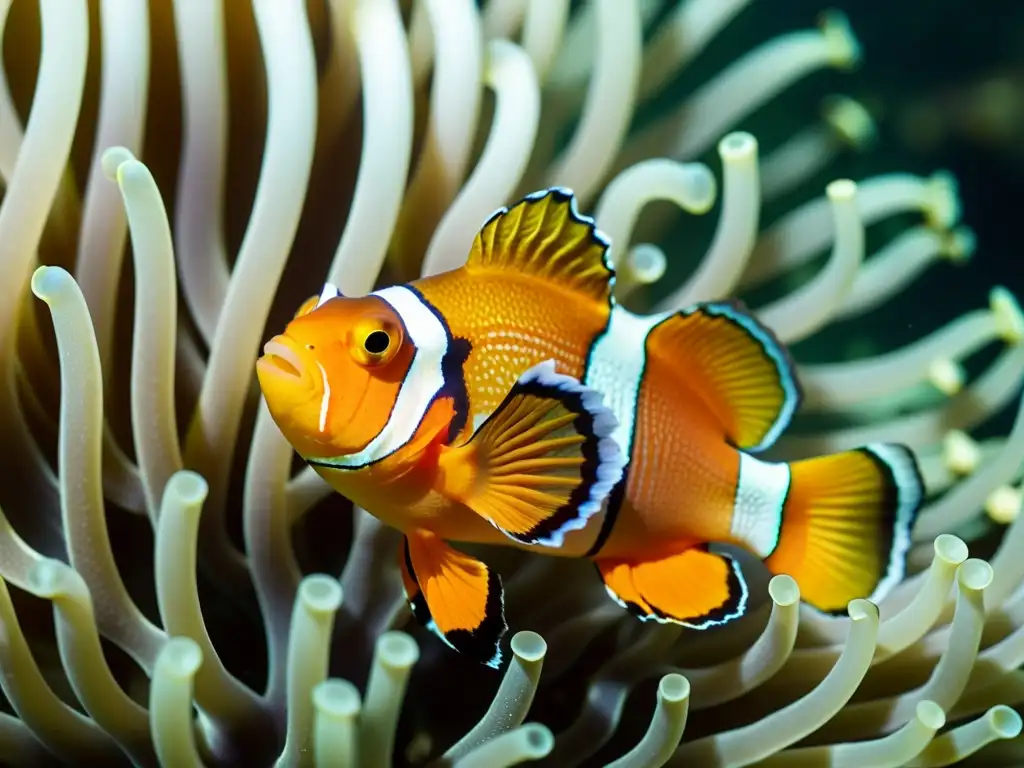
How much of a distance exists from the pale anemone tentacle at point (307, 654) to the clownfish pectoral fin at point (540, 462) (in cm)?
12

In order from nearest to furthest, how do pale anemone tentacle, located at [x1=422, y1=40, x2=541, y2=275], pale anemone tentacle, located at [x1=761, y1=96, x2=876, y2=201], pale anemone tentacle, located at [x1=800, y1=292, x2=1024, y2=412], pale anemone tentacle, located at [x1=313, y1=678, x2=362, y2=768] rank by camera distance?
pale anemone tentacle, located at [x1=313, y1=678, x2=362, y2=768]
pale anemone tentacle, located at [x1=422, y1=40, x2=541, y2=275]
pale anemone tentacle, located at [x1=800, y1=292, x2=1024, y2=412]
pale anemone tentacle, located at [x1=761, y1=96, x2=876, y2=201]

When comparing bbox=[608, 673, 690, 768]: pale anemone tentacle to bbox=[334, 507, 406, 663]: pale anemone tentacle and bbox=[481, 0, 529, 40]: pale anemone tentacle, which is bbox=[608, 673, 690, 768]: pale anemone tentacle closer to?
bbox=[334, 507, 406, 663]: pale anemone tentacle

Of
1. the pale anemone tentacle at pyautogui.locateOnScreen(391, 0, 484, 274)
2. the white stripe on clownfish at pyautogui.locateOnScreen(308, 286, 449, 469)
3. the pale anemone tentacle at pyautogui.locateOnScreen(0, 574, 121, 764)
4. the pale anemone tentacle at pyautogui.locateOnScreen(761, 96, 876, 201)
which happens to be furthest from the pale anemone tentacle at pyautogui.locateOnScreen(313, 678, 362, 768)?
the pale anemone tentacle at pyautogui.locateOnScreen(761, 96, 876, 201)

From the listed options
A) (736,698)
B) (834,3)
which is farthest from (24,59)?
(834,3)

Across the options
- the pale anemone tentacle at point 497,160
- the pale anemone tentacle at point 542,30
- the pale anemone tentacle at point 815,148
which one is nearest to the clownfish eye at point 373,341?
the pale anemone tentacle at point 497,160

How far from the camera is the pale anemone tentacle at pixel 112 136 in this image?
2.68ft

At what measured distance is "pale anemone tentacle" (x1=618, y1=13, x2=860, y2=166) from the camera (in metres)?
1.15

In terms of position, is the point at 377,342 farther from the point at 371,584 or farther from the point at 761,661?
the point at 761,661

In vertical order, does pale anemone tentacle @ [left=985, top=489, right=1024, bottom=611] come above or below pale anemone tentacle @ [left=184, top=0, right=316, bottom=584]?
below

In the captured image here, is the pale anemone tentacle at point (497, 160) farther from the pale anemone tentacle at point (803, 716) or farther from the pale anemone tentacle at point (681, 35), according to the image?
the pale anemone tentacle at point (803, 716)

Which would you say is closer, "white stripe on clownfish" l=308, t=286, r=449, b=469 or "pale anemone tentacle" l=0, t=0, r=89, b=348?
"white stripe on clownfish" l=308, t=286, r=449, b=469

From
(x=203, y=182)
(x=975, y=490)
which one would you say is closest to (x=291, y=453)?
(x=203, y=182)

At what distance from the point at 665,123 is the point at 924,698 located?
68 centimetres

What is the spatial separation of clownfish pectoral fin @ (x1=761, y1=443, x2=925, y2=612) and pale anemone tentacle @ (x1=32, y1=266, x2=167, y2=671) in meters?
0.52
